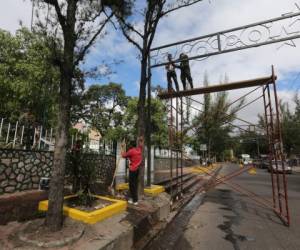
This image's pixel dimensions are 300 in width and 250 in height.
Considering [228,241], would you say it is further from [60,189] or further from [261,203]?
[261,203]

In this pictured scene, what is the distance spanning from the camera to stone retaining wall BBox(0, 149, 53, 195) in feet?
17.4

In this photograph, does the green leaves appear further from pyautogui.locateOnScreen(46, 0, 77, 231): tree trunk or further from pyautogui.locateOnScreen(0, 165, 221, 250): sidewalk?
pyautogui.locateOnScreen(46, 0, 77, 231): tree trunk

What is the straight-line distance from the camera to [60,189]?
150 inches

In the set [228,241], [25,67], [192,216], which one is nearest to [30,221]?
[228,241]

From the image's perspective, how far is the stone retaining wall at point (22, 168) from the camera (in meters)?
5.29

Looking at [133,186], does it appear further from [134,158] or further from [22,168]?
[22,168]

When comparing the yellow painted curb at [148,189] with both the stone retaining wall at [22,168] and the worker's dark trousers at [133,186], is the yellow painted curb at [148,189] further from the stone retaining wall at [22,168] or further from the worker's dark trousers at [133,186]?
the stone retaining wall at [22,168]

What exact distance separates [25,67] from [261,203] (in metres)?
17.0

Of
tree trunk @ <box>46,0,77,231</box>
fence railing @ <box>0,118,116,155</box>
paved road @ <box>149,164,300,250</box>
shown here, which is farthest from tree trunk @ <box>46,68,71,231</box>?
fence railing @ <box>0,118,116,155</box>

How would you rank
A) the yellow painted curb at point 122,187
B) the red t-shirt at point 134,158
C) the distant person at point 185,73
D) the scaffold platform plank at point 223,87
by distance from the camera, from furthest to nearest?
the distant person at point 185,73, the yellow painted curb at point 122,187, the scaffold platform plank at point 223,87, the red t-shirt at point 134,158

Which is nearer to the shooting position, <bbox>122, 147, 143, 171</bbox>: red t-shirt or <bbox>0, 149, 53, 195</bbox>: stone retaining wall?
<bbox>0, 149, 53, 195</bbox>: stone retaining wall

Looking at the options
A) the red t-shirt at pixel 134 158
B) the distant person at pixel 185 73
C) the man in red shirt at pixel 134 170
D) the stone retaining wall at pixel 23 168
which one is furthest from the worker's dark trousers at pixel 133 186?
the distant person at pixel 185 73

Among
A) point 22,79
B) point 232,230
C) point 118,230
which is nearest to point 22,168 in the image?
point 118,230

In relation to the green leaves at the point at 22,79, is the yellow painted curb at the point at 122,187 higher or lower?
lower
